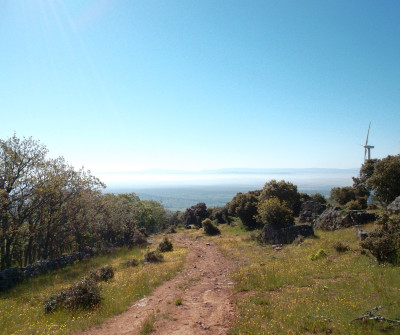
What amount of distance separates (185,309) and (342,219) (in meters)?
24.0

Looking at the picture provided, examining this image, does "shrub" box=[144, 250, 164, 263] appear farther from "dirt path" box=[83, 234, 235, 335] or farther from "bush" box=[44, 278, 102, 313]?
"bush" box=[44, 278, 102, 313]

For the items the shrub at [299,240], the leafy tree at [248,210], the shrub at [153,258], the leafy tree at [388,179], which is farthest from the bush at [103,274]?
the leafy tree at [388,179]

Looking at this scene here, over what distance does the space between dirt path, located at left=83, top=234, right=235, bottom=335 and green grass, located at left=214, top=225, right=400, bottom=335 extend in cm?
81

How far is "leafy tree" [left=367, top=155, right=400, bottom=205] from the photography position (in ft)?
106

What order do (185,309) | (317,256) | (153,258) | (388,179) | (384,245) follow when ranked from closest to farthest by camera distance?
(185,309) → (384,245) → (317,256) → (153,258) → (388,179)

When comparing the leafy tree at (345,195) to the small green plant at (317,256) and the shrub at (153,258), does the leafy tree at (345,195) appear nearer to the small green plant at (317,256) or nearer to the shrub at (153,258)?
the small green plant at (317,256)

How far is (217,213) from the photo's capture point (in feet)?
225

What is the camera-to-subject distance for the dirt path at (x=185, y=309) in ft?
32.7

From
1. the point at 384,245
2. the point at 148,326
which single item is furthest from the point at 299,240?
the point at 148,326

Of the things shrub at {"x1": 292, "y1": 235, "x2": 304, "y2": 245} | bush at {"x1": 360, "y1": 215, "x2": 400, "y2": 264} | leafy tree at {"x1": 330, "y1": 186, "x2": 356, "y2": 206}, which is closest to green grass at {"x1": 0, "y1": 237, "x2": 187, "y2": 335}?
shrub at {"x1": 292, "y1": 235, "x2": 304, "y2": 245}

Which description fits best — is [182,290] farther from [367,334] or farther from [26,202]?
[26,202]

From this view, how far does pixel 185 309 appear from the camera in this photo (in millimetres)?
11859

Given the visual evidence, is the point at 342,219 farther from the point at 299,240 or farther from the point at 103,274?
the point at 103,274

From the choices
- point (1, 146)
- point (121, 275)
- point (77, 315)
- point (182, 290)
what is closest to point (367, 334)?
point (182, 290)
